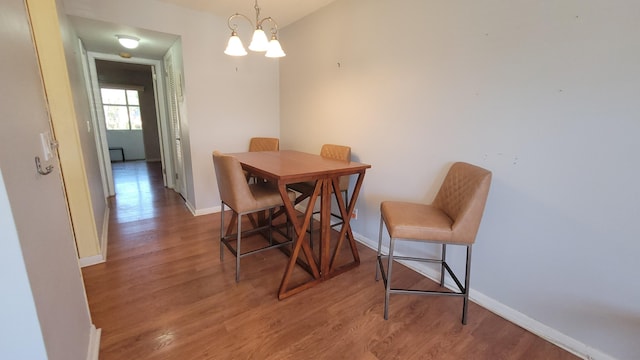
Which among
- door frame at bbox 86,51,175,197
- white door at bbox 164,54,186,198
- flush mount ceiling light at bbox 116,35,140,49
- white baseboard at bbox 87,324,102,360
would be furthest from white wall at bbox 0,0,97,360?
door frame at bbox 86,51,175,197

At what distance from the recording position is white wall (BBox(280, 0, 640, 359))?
1261 mm

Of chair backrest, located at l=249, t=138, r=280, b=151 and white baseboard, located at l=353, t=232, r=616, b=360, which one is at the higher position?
chair backrest, located at l=249, t=138, r=280, b=151

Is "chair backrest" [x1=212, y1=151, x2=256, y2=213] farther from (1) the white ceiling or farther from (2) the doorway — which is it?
(2) the doorway

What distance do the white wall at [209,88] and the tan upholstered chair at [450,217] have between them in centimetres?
242

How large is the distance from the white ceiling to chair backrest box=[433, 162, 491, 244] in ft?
7.16

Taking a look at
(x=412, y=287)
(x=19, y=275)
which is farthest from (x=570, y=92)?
(x=19, y=275)

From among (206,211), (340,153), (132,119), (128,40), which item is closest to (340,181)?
(340,153)

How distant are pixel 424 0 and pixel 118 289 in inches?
119

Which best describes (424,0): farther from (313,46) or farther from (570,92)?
(313,46)

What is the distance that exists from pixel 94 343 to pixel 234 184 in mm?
1120

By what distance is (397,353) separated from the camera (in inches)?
56.3

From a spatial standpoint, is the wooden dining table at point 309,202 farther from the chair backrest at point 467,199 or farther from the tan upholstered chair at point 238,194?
the chair backrest at point 467,199

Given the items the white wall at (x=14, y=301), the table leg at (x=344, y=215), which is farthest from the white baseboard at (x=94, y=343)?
the table leg at (x=344, y=215)

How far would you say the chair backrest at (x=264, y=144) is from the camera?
331cm
